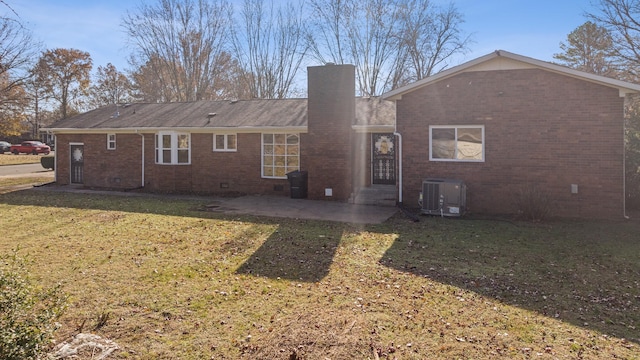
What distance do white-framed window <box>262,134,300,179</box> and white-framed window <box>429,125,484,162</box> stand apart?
573 centimetres

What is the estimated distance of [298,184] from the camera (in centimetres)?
1488

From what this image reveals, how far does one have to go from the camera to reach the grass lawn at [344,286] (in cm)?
408

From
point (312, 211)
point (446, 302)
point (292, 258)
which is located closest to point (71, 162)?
point (312, 211)

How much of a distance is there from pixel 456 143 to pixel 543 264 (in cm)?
582

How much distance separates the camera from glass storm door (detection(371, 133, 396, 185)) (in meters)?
15.5

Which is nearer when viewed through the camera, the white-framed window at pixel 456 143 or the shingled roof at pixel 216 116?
the white-framed window at pixel 456 143

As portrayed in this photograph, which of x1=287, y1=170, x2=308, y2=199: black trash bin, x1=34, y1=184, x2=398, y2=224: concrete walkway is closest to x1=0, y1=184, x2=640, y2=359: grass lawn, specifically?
x1=34, y1=184, x2=398, y2=224: concrete walkway

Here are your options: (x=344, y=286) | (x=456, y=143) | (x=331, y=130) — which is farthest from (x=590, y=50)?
(x=344, y=286)

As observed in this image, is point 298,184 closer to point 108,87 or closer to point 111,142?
point 111,142

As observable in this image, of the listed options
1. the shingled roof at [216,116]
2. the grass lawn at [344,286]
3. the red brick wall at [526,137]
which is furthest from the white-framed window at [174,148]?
the red brick wall at [526,137]

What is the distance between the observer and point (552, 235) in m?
9.05

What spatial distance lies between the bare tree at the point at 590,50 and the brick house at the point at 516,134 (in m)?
14.9

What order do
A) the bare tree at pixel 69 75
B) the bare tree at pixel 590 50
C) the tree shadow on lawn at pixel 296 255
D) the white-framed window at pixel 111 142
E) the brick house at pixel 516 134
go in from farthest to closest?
the bare tree at pixel 69 75 < the bare tree at pixel 590 50 < the white-framed window at pixel 111 142 < the brick house at pixel 516 134 < the tree shadow on lawn at pixel 296 255

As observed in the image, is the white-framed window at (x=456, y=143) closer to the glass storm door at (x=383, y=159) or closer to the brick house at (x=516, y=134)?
the brick house at (x=516, y=134)
